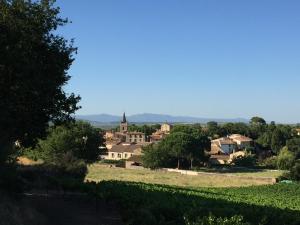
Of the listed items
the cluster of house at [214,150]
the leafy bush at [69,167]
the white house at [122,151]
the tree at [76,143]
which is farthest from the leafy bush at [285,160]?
the leafy bush at [69,167]

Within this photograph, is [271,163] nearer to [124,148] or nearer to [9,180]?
[124,148]

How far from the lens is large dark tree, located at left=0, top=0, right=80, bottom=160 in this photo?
24.0 meters

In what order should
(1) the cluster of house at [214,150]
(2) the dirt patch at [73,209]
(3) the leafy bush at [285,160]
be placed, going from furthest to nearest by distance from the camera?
(1) the cluster of house at [214,150], (3) the leafy bush at [285,160], (2) the dirt patch at [73,209]

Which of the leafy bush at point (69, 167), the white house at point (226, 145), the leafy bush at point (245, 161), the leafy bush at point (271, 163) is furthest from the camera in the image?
the white house at point (226, 145)

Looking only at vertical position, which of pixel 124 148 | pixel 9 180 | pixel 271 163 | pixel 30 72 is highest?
pixel 30 72

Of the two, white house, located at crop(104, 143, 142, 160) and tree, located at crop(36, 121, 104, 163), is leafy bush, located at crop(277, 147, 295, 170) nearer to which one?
white house, located at crop(104, 143, 142, 160)

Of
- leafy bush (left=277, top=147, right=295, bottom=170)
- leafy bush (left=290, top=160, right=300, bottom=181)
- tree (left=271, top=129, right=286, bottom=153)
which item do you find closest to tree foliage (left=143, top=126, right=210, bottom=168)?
leafy bush (left=277, top=147, right=295, bottom=170)

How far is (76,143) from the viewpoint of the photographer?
8194 centimetres

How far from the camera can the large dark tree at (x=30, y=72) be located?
78.8ft

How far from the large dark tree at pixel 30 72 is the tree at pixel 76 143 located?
2082 inches

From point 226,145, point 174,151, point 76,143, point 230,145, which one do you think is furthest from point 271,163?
point 76,143

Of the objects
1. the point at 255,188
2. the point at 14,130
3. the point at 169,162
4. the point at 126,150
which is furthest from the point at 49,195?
the point at 126,150

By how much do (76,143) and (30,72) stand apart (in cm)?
5811

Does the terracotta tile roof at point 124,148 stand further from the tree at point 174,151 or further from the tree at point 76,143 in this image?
the tree at point 76,143
